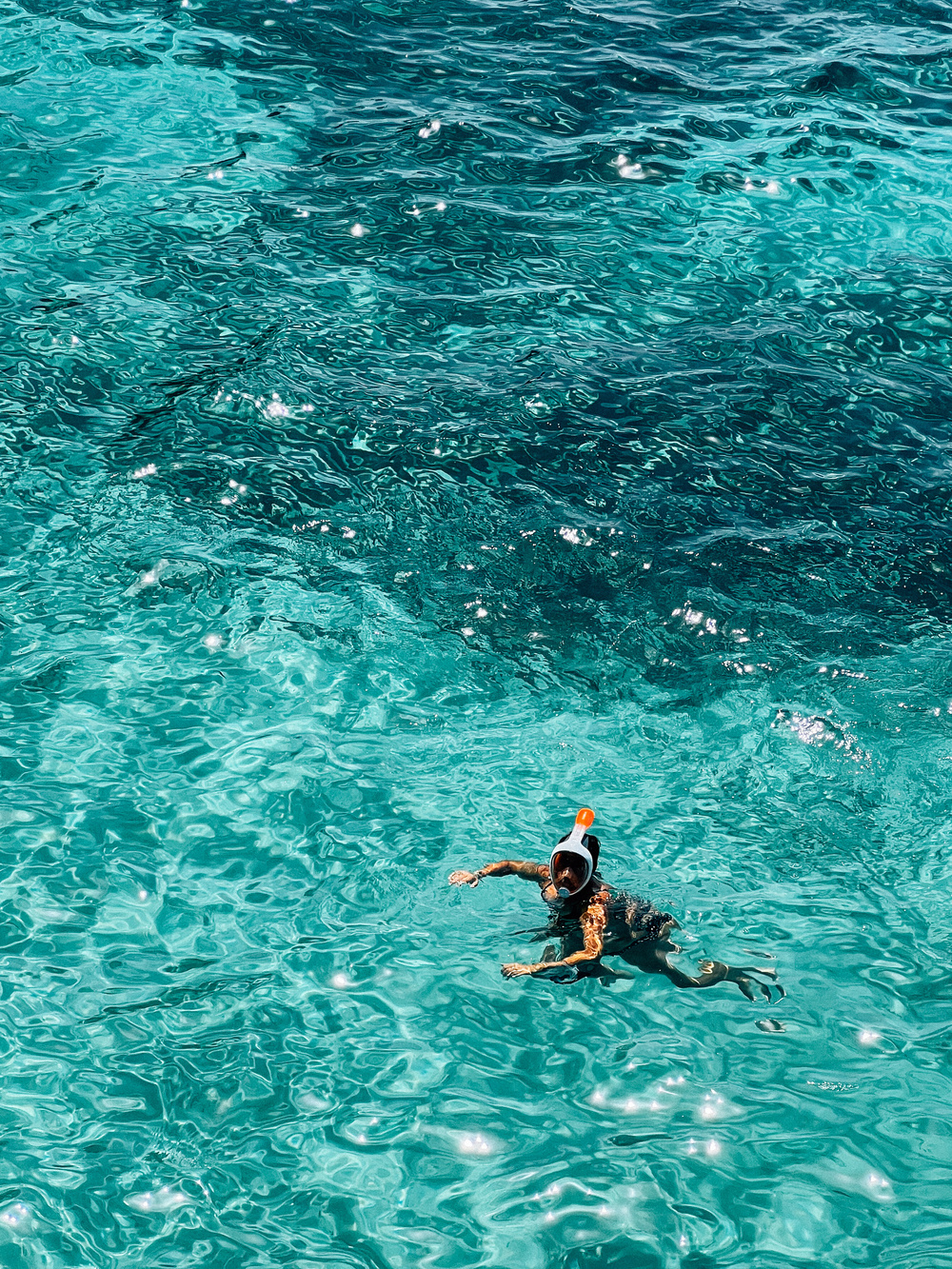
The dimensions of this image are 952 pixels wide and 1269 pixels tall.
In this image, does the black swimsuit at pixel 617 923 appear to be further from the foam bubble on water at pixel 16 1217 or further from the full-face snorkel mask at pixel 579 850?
the foam bubble on water at pixel 16 1217

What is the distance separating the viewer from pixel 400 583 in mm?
8445

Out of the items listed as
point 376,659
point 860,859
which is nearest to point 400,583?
point 376,659

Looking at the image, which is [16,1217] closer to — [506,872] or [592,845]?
[506,872]

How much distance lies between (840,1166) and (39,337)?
28.2ft

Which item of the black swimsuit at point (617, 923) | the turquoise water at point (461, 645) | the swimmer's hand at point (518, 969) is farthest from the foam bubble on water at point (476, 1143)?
the black swimsuit at point (617, 923)

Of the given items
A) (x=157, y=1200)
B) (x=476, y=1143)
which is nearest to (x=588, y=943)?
(x=476, y=1143)

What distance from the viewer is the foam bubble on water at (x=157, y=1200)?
5.18 metres

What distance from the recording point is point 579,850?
5.75 m

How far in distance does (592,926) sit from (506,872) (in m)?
0.63

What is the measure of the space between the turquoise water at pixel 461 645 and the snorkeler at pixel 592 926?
0.43 feet

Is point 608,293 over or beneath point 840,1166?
over

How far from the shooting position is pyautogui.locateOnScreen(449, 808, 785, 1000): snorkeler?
19.0 feet

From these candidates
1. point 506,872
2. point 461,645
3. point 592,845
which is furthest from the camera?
point 461,645

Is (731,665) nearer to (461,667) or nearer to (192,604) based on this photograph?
(461,667)
